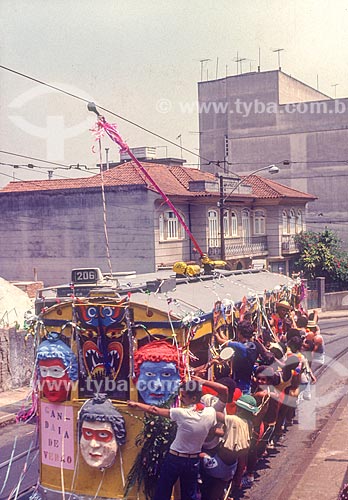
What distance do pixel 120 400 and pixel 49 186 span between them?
87.1 feet

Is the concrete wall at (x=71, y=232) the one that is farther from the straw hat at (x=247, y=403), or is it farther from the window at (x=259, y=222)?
the straw hat at (x=247, y=403)

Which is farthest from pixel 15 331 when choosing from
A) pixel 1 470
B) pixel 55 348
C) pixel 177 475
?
pixel 177 475

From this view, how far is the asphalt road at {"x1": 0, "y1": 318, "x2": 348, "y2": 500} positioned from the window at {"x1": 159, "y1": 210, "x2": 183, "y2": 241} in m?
14.2

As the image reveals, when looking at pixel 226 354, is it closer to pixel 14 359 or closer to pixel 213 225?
pixel 14 359

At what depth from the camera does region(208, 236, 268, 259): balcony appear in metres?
34.1

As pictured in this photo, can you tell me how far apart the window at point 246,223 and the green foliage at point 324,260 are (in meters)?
3.40

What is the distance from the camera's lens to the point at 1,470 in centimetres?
1047

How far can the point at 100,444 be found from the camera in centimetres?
784

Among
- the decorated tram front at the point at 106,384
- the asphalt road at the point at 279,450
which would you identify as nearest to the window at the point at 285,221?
the asphalt road at the point at 279,450

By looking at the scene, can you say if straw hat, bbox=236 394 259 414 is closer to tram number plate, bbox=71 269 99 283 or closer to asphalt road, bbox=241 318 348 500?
asphalt road, bbox=241 318 348 500

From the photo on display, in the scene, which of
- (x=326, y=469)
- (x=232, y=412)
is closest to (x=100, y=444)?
(x=232, y=412)

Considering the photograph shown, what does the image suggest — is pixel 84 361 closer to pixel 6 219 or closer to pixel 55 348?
pixel 55 348

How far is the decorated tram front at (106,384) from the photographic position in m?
7.76

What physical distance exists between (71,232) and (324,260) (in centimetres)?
1371
